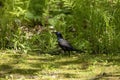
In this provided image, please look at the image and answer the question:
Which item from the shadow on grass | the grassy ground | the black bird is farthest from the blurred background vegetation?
the shadow on grass

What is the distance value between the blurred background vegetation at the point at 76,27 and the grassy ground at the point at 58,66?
320 millimetres

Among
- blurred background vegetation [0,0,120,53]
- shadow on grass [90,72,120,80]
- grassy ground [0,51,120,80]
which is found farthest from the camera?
blurred background vegetation [0,0,120,53]

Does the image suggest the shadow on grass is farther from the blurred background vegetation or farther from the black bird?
the black bird

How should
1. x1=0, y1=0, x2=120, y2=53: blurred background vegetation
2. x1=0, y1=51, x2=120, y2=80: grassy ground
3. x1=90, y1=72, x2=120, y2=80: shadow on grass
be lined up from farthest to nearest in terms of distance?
1. x1=0, y1=0, x2=120, y2=53: blurred background vegetation
2. x1=0, y1=51, x2=120, y2=80: grassy ground
3. x1=90, y1=72, x2=120, y2=80: shadow on grass

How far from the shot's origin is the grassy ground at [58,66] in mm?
7039

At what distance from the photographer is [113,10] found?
30.7 ft

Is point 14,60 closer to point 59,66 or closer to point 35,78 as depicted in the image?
point 59,66

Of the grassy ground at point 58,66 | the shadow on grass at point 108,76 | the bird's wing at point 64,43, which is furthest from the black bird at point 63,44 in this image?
the shadow on grass at point 108,76

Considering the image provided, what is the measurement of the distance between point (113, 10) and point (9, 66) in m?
2.86

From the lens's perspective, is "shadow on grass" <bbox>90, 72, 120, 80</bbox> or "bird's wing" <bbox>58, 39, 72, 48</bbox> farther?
"bird's wing" <bbox>58, 39, 72, 48</bbox>

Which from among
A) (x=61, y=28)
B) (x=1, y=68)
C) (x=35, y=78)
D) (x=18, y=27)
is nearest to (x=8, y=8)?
(x=18, y=27)

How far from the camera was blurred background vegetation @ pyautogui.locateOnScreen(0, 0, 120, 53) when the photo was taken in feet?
29.6

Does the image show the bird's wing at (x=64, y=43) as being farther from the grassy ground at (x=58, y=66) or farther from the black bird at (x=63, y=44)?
the grassy ground at (x=58, y=66)

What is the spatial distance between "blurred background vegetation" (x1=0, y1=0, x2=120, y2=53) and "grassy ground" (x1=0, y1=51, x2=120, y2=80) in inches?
12.6
